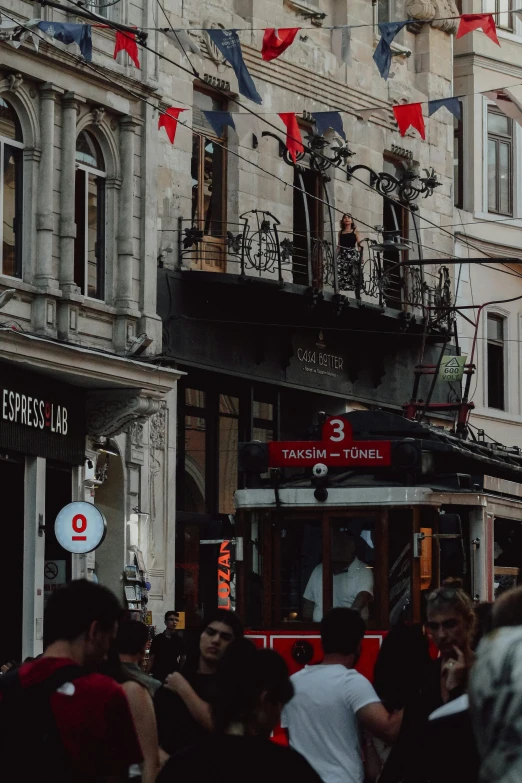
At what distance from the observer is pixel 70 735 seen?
18.7 feet

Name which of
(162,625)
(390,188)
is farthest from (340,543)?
(390,188)

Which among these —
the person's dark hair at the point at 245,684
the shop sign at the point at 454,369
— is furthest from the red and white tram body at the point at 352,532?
the shop sign at the point at 454,369

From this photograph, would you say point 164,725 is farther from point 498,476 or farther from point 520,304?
point 520,304

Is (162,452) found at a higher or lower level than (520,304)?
lower

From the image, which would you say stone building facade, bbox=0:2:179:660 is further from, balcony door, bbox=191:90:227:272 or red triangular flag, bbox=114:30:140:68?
balcony door, bbox=191:90:227:272

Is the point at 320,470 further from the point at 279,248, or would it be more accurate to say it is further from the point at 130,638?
the point at 279,248

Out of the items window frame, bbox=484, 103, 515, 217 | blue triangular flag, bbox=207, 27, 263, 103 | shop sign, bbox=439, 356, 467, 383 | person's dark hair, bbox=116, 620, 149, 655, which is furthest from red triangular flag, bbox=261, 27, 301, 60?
window frame, bbox=484, 103, 515, 217

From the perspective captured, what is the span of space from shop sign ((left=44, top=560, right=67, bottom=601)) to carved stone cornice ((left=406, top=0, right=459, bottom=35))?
13.4m

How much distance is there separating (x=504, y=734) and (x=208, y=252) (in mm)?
22490

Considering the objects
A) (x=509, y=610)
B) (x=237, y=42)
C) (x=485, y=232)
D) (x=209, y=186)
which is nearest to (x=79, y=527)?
(x=237, y=42)

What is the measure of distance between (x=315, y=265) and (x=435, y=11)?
22.7ft

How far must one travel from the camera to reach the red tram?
14.9 m

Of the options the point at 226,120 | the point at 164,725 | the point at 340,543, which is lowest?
the point at 164,725

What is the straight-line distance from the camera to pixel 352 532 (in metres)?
15.2
